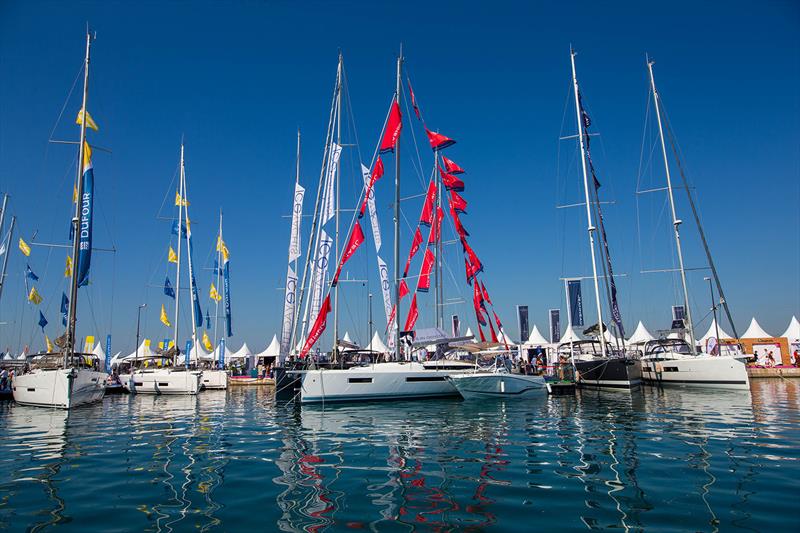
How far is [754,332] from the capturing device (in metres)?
52.4

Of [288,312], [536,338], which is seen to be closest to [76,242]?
[288,312]

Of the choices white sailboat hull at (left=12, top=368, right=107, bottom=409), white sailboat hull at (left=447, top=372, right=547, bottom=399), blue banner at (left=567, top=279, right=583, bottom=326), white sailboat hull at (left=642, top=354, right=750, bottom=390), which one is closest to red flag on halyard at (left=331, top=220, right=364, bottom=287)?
white sailboat hull at (left=447, top=372, right=547, bottom=399)

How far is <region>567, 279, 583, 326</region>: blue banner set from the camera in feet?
124

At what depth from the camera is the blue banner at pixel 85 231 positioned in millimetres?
23281

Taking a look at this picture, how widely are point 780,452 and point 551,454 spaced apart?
17.4 ft

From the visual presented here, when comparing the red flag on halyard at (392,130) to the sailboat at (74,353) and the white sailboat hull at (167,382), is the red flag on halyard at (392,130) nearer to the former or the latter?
the sailboat at (74,353)

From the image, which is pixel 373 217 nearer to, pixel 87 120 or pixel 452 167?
pixel 452 167

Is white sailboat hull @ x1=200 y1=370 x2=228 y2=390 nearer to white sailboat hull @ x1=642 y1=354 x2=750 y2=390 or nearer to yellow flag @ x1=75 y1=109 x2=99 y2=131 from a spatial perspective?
yellow flag @ x1=75 y1=109 x2=99 y2=131

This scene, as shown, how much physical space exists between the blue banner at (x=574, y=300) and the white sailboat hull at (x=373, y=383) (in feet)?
51.5

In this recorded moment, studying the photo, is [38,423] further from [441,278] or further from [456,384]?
[441,278]

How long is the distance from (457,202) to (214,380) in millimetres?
25509

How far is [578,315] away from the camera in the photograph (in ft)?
126

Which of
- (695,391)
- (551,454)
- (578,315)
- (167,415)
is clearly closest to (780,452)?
(551,454)

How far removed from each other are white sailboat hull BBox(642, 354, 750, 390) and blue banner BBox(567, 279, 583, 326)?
19.7 feet
